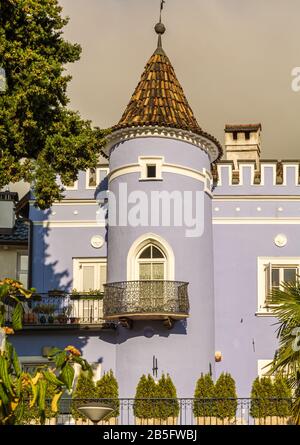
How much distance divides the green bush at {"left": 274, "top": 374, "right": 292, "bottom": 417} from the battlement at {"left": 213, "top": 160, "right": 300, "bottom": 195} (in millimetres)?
6764

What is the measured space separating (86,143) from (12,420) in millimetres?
10222

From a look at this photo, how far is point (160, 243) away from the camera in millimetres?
29250

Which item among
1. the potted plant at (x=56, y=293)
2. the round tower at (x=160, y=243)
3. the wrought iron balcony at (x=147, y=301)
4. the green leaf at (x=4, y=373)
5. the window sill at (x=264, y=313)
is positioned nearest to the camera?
the green leaf at (x=4, y=373)

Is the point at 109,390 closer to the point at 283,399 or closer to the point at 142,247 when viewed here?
the point at 142,247

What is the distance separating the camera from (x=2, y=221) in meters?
32.7

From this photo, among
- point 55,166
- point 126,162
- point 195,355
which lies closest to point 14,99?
point 55,166

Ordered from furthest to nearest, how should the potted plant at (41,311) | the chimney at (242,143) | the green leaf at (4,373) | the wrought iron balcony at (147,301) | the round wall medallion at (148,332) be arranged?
the chimney at (242,143), the potted plant at (41,311), the round wall medallion at (148,332), the wrought iron balcony at (147,301), the green leaf at (4,373)

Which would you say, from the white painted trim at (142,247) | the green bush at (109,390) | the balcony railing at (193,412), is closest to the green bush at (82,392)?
the balcony railing at (193,412)

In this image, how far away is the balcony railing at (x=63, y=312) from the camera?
96.9ft

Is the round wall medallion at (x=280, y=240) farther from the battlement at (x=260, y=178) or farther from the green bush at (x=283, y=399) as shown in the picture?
the green bush at (x=283, y=399)

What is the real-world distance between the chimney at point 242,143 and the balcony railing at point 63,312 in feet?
25.5

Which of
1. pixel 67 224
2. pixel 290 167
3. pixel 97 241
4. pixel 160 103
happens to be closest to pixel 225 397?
pixel 97 241
